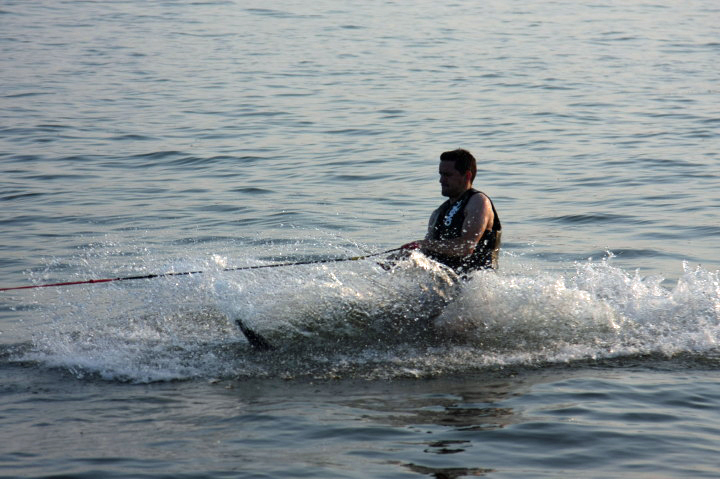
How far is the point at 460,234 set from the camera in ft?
25.3

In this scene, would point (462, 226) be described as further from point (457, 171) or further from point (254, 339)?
point (254, 339)

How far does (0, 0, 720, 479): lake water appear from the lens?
5914 millimetres

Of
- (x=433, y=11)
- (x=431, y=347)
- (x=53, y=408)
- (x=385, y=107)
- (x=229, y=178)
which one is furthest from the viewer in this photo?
(x=433, y=11)

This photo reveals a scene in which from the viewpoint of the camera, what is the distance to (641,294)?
8391 mm

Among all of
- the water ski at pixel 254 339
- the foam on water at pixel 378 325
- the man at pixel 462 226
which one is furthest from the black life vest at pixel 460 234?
→ the water ski at pixel 254 339

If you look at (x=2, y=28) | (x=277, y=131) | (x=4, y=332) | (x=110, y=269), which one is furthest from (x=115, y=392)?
(x=2, y=28)

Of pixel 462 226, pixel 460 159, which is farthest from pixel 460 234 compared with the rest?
pixel 460 159

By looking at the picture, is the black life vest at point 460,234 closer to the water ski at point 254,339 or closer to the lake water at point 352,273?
the lake water at point 352,273

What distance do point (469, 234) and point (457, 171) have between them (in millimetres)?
485

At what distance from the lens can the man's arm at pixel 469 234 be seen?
7.65m

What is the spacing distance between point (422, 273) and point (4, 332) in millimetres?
3374

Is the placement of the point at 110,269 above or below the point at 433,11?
below

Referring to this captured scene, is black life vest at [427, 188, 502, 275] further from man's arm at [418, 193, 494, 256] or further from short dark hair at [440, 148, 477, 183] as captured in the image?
short dark hair at [440, 148, 477, 183]

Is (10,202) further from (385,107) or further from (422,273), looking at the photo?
(385,107)
